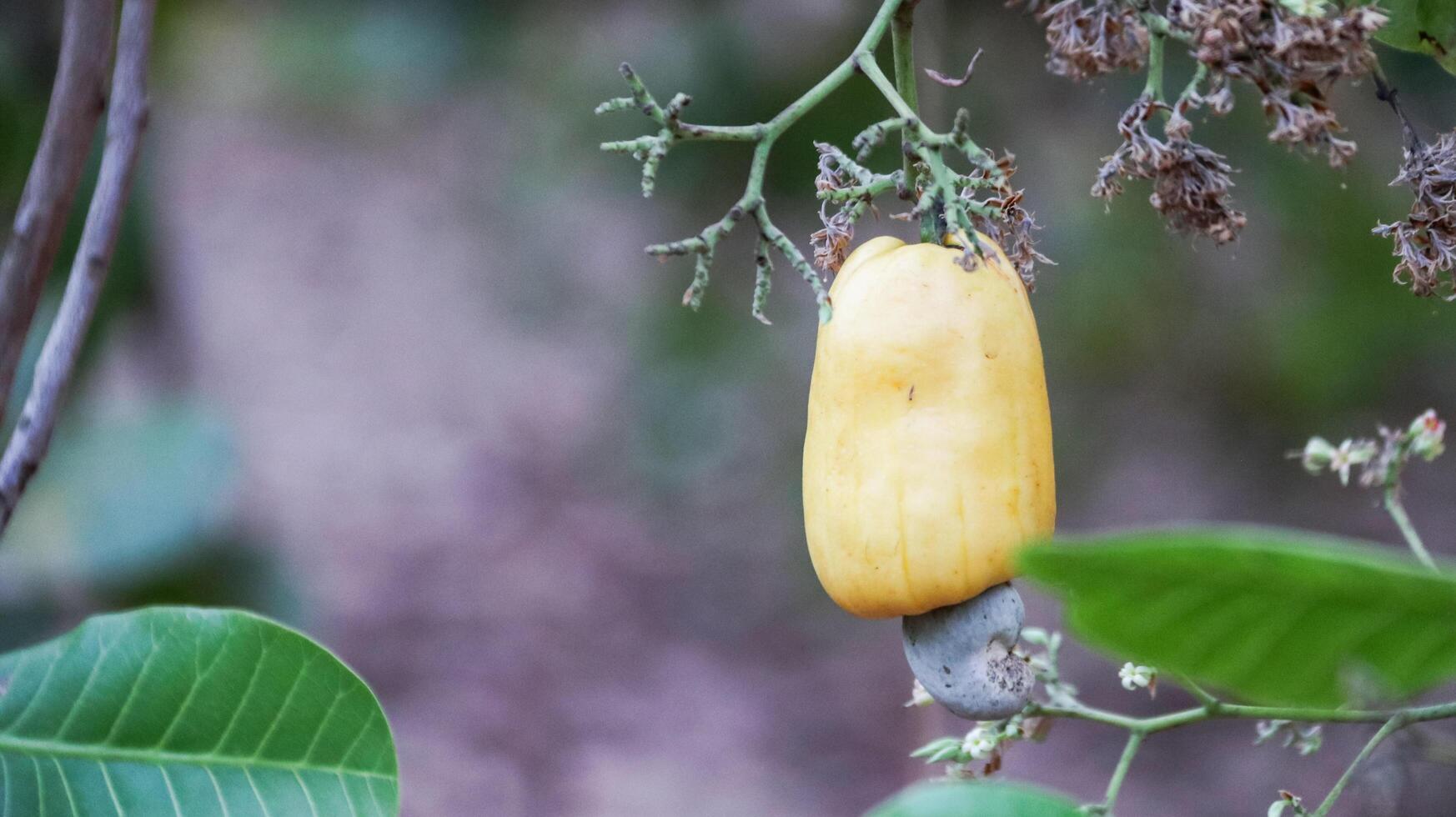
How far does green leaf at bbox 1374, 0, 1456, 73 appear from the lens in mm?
580

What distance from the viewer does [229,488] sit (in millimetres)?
1674

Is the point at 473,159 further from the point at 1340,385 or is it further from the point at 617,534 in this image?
the point at 1340,385

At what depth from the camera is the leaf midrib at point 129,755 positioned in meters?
0.60

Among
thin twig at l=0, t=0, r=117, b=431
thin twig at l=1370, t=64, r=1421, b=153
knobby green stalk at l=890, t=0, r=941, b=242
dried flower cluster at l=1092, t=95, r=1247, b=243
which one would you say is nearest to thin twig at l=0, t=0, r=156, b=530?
thin twig at l=0, t=0, r=117, b=431

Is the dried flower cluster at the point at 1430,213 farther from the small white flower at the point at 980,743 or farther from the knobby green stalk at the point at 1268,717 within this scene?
the small white flower at the point at 980,743

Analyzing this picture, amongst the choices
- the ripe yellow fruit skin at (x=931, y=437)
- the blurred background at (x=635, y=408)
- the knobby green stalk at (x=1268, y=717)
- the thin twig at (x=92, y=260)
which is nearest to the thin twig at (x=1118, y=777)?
the knobby green stalk at (x=1268, y=717)

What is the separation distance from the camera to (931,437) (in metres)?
0.53

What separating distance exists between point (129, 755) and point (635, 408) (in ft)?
7.02

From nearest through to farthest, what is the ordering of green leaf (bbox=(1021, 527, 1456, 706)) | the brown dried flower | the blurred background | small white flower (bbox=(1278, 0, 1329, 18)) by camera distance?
green leaf (bbox=(1021, 527, 1456, 706)) < small white flower (bbox=(1278, 0, 1329, 18)) < the brown dried flower < the blurred background

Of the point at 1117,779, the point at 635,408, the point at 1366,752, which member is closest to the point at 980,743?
the point at 1117,779

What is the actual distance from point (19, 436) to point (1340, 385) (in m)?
2.09

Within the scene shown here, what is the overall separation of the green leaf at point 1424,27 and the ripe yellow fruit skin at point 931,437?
0.23m

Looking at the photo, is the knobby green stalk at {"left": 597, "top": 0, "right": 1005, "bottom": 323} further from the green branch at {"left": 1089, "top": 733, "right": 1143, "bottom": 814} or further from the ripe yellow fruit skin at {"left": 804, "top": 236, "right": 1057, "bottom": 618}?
the green branch at {"left": 1089, "top": 733, "right": 1143, "bottom": 814}

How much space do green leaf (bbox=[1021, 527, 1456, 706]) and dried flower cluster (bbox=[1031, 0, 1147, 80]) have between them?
0.29 meters
